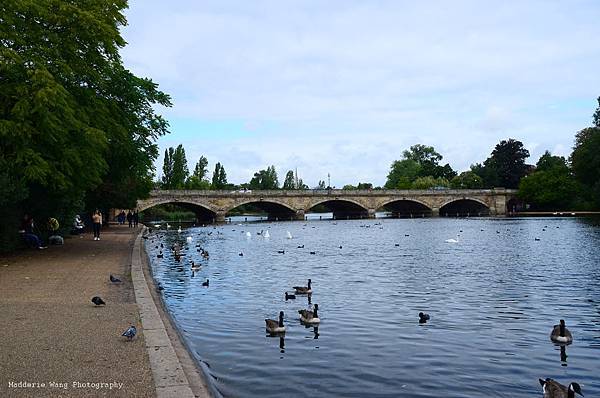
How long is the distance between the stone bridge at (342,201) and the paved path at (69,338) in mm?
67229

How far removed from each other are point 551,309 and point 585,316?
1.06m

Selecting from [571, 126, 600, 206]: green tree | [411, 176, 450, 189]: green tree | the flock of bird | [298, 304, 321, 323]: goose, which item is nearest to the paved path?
the flock of bird

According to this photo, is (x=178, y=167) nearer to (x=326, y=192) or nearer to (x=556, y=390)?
(x=326, y=192)

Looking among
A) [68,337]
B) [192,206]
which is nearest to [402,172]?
[192,206]

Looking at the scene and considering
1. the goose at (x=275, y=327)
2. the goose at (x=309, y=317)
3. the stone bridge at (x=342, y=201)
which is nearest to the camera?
the goose at (x=275, y=327)

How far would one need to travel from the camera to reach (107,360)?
27.5ft

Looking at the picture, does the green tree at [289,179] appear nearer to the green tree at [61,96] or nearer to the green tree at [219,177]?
the green tree at [219,177]

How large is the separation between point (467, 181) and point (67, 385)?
470ft

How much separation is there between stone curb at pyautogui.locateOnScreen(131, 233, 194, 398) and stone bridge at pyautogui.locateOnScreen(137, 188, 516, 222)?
71643 mm

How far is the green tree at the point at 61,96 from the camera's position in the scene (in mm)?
20750

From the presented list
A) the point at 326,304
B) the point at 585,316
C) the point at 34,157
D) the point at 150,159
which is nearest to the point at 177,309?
the point at 326,304

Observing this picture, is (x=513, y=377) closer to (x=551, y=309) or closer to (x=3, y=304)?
(x=551, y=309)

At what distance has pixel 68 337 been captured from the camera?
32.3 ft

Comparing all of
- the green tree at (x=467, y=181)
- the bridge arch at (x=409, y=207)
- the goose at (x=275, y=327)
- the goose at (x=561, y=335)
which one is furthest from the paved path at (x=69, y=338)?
the green tree at (x=467, y=181)
